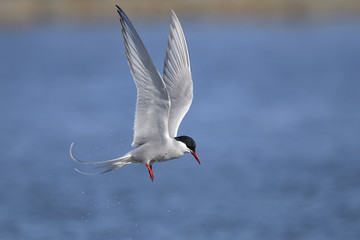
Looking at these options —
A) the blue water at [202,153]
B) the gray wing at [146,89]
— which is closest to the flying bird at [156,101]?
A: the gray wing at [146,89]

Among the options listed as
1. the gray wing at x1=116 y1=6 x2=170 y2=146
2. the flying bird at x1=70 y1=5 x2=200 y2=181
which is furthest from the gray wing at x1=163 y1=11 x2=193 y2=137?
the gray wing at x1=116 y1=6 x2=170 y2=146

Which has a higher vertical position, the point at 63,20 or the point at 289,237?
the point at 289,237

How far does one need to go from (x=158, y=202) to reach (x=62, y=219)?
62.1 inches

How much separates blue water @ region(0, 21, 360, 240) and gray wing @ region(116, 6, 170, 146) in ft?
9.69

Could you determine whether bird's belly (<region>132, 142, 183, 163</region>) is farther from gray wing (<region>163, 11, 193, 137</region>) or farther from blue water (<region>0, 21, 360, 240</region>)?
blue water (<region>0, 21, 360, 240</region>)

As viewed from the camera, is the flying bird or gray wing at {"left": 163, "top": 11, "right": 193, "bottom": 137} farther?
gray wing at {"left": 163, "top": 11, "right": 193, "bottom": 137}

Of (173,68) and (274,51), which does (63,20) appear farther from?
(173,68)

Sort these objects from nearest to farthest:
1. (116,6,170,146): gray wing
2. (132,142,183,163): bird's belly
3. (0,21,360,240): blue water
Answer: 1. (116,6,170,146): gray wing
2. (132,142,183,163): bird's belly
3. (0,21,360,240): blue water

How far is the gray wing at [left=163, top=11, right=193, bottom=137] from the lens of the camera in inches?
254

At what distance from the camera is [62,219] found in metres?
9.58

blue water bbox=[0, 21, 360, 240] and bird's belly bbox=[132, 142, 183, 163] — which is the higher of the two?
bird's belly bbox=[132, 142, 183, 163]

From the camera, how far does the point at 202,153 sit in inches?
549

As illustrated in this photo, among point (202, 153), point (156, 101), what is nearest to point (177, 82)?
point (156, 101)

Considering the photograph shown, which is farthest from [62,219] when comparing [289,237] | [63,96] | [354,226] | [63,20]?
[63,20]
